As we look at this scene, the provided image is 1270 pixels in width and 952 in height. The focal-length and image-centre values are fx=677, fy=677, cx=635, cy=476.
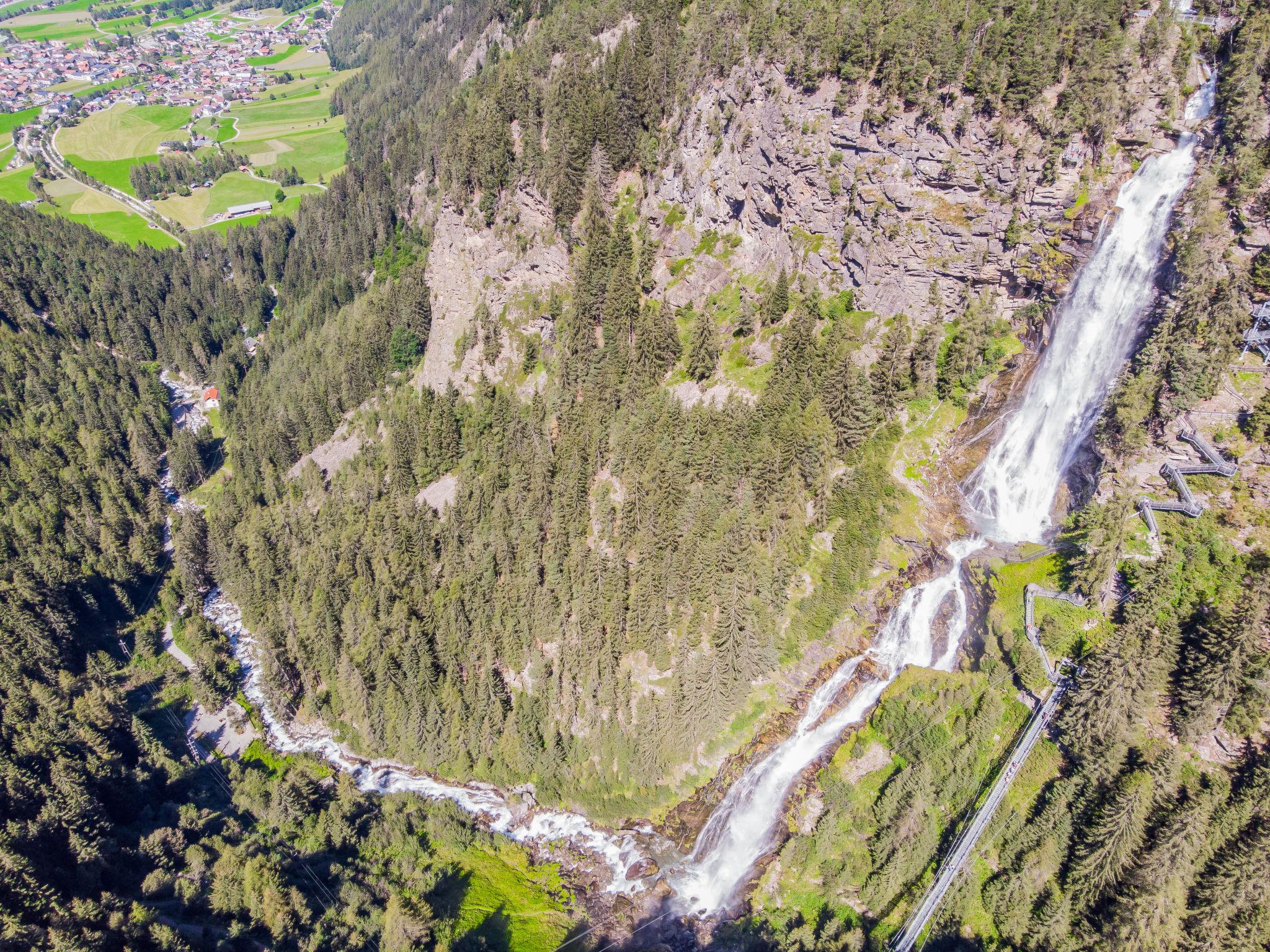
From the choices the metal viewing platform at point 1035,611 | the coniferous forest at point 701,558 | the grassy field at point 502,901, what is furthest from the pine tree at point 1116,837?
the grassy field at point 502,901

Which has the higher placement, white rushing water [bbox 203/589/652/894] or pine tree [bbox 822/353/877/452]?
pine tree [bbox 822/353/877/452]

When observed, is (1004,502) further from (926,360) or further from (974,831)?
(974,831)

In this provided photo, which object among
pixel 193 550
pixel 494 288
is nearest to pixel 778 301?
pixel 494 288

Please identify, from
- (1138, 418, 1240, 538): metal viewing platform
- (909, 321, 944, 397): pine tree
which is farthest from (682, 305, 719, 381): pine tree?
(1138, 418, 1240, 538): metal viewing platform

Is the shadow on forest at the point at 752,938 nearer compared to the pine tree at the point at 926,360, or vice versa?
the shadow on forest at the point at 752,938

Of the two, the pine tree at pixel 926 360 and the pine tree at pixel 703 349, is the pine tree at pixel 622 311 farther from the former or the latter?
the pine tree at pixel 926 360

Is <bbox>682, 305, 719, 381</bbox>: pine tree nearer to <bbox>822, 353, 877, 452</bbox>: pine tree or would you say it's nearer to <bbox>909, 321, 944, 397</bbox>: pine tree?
<bbox>822, 353, 877, 452</bbox>: pine tree
